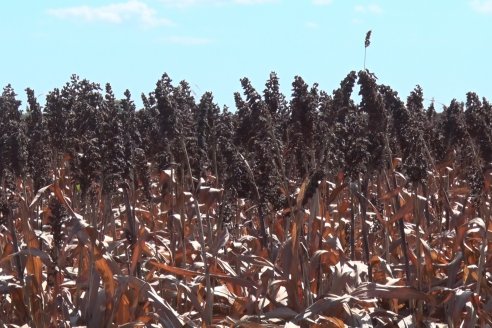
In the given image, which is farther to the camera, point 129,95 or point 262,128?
point 129,95

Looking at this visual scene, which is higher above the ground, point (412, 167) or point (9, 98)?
point (9, 98)

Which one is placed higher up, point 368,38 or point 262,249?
point 368,38

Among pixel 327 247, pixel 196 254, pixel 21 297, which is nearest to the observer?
pixel 21 297

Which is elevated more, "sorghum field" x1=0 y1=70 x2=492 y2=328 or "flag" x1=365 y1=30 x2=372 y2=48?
"flag" x1=365 y1=30 x2=372 y2=48

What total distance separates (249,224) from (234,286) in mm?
3451

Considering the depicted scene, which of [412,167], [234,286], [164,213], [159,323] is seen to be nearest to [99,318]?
[159,323]

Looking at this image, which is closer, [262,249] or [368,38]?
[368,38]

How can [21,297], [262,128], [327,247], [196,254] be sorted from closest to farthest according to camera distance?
[262,128] → [21,297] → [327,247] → [196,254]

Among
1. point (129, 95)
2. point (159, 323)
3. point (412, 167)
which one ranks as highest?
point (129, 95)

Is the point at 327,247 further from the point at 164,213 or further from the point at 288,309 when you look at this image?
the point at 164,213

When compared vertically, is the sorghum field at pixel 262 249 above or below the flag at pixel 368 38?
below

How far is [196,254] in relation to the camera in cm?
795

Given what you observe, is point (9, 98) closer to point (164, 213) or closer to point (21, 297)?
point (164, 213)

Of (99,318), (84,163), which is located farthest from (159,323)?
(84,163)
